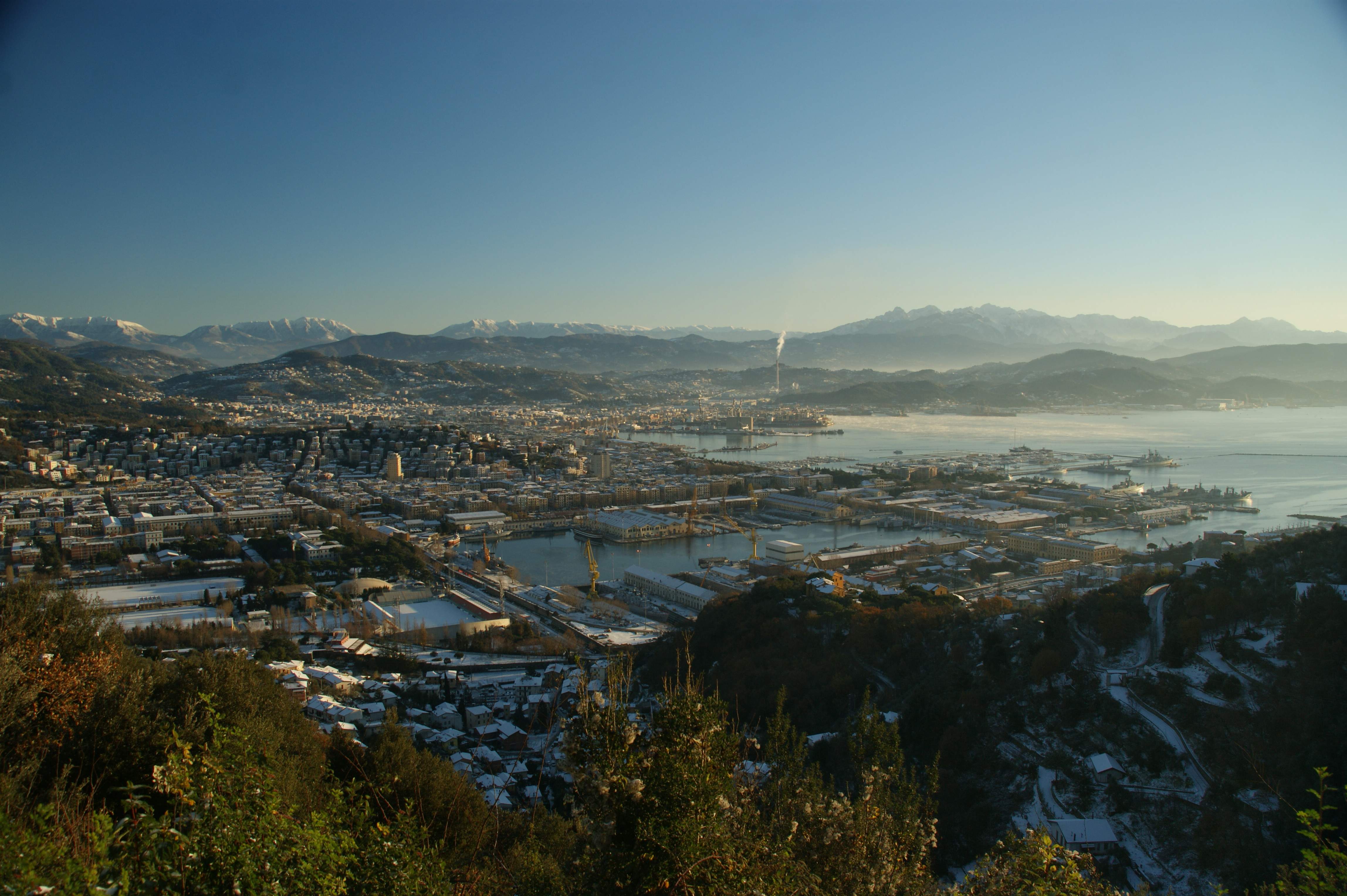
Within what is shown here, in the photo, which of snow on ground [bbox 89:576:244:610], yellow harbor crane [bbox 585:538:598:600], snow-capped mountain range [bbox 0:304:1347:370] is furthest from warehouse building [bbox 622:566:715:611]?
snow-capped mountain range [bbox 0:304:1347:370]

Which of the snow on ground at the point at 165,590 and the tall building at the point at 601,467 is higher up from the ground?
the tall building at the point at 601,467

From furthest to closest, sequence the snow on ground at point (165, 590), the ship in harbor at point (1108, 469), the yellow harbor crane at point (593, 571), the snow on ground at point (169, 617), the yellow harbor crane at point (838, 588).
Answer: the ship in harbor at point (1108, 469)
the yellow harbor crane at point (593, 571)
the snow on ground at point (165, 590)
the snow on ground at point (169, 617)
the yellow harbor crane at point (838, 588)

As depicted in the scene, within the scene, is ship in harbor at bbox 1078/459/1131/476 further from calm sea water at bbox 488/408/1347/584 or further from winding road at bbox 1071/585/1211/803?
winding road at bbox 1071/585/1211/803

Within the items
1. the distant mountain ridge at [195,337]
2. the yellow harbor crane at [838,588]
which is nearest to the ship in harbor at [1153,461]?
the yellow harbor crane at [838,588]

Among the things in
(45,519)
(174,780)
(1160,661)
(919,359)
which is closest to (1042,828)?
(174,780)

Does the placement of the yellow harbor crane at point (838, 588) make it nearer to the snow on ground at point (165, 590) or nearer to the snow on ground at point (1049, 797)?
the snow on ground at point (1049, 797)

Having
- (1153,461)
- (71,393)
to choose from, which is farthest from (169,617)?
(71,393)
